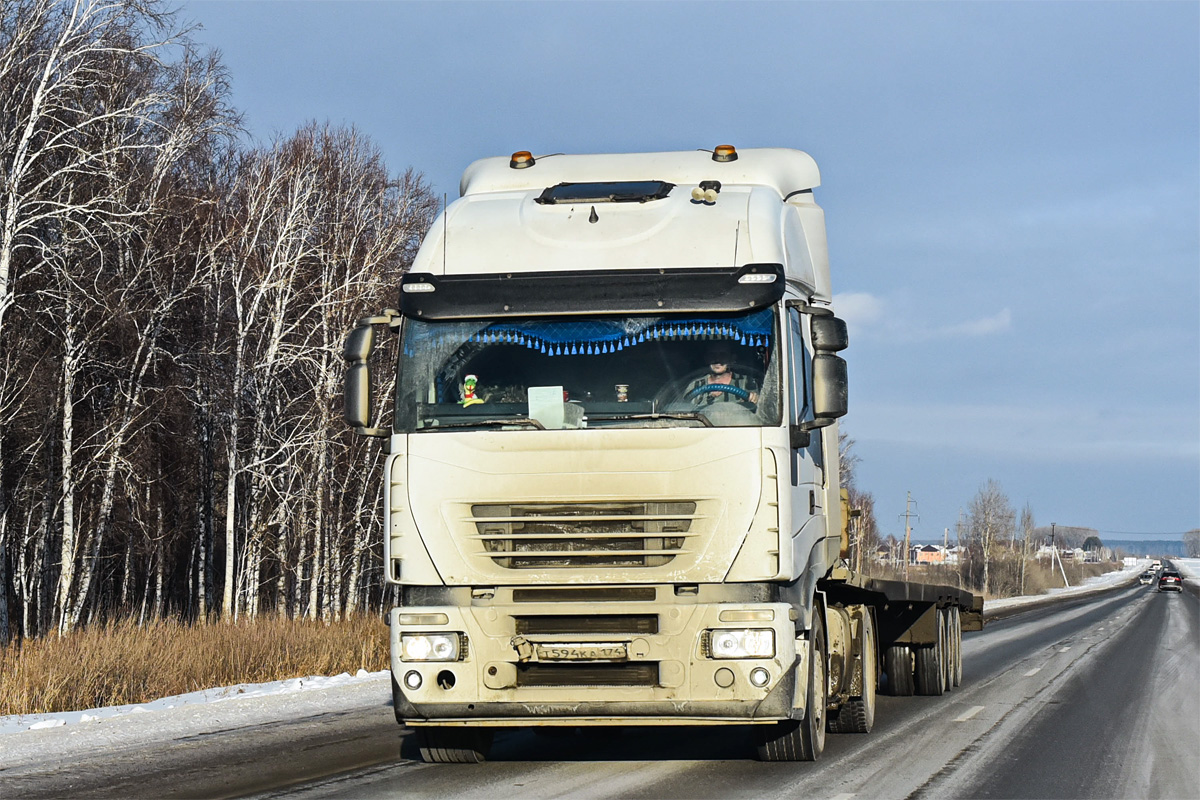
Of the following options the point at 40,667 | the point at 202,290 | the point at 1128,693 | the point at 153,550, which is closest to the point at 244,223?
the point at 202,290

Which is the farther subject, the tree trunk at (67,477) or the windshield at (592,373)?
the tree trunk at (67,477)

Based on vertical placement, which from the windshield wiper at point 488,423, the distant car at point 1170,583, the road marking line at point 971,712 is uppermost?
the windshield wiper at point 488,423

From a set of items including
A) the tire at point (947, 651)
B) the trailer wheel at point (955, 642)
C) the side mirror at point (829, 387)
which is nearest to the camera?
the side mirror at point (829, 387)

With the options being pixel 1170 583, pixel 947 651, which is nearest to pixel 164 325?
pixel 947 651

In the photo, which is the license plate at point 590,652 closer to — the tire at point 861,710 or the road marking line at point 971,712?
the tire at point 861,710

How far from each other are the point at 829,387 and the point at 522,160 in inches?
123

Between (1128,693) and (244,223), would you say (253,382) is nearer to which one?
(244,223)

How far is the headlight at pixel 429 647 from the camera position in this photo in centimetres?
760

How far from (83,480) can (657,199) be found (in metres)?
18.2

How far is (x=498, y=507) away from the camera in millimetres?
7500

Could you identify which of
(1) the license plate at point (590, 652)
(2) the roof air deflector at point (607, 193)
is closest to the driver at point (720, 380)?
(2) the roof air deflector at point (607, 193)

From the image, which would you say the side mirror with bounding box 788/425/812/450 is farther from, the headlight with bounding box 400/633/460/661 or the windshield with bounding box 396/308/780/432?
the headlight with bounding box 400/633/460/661

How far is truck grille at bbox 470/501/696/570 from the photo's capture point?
24.3ft

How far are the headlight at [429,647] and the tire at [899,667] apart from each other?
8.10 meters
